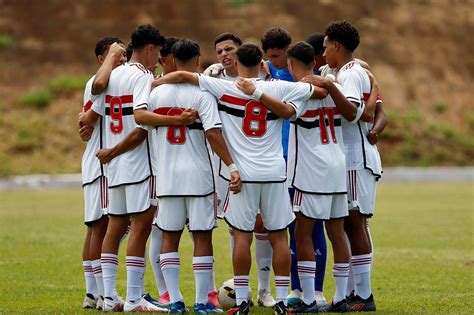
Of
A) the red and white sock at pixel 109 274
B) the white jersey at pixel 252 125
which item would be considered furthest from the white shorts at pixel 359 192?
the red and white sock at pixel 109 274

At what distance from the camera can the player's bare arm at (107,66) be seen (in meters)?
10.2

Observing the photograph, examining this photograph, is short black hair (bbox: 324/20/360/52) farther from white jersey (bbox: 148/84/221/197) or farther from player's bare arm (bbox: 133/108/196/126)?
player's bare arm (bbox: 133/108/196/126)

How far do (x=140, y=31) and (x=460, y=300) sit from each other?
460 cm

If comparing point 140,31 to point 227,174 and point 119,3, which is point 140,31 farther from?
point 119,3

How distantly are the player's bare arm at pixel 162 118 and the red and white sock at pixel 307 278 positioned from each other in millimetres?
1799

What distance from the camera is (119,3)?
183ft

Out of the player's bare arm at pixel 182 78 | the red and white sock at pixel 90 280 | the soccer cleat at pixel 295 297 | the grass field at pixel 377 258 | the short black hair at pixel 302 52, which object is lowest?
the grass field at pixel 377 258

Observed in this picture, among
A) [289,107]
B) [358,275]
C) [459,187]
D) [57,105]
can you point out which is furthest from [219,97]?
[57,105]

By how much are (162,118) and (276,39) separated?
1.79 meters

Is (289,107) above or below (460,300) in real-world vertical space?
above

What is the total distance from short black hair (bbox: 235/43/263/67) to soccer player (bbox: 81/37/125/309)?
1490mm

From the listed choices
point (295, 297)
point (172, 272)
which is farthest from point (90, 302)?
point (295, 297)

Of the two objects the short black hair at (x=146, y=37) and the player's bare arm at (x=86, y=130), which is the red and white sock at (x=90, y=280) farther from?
the short black hair at (x=146, y=37)

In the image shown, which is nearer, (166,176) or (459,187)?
(166,176)
